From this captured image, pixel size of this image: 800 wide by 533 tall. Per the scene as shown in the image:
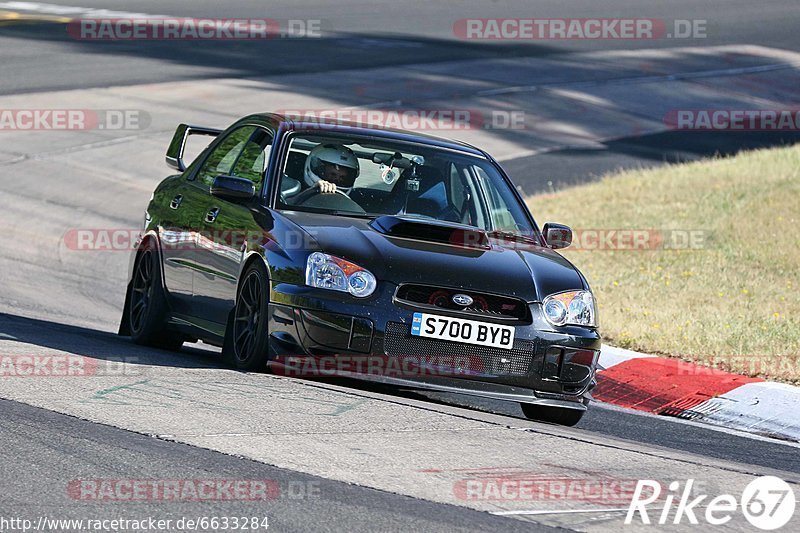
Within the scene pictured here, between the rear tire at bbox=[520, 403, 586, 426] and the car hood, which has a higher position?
the car hood

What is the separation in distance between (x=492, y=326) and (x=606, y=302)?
5270 mm

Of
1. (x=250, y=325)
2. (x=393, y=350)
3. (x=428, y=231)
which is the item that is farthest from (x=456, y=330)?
(x=250, y=325)

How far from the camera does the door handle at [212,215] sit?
9016 mm

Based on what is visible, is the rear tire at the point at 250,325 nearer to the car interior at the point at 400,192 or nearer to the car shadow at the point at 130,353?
the car shadow at the point at 130,353

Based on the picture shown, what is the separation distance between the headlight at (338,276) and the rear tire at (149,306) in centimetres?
214

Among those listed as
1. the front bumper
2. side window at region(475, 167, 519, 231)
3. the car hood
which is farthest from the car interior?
the front bumper

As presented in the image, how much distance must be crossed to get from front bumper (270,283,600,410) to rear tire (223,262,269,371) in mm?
95

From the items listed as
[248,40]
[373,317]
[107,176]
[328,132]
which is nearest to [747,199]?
[107,176]

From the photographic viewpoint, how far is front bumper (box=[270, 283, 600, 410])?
7.64 meters

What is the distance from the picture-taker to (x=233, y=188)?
8.54 m

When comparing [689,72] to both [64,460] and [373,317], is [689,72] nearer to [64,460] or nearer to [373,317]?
[373,317]

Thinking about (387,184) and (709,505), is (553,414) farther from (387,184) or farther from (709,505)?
(709,505)

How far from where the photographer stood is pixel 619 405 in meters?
9.63

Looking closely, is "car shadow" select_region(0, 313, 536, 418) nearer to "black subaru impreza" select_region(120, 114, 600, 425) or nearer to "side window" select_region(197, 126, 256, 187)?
"black subaru impreza" select_region(120, 114, 600, 425)
